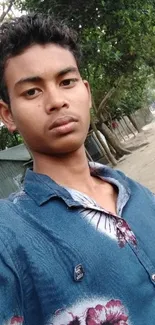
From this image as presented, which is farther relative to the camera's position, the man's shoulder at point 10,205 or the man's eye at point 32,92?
the man's eye at point 32,92

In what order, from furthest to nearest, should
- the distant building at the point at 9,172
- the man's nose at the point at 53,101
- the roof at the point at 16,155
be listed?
the distant building at the point at 9,172 → the roof at the point at 16,155 → the man's nose at the point at 53,101

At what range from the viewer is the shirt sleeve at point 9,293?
0.88 m

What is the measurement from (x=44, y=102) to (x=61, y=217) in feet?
1.27

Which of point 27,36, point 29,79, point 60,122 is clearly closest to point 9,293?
point 60,122

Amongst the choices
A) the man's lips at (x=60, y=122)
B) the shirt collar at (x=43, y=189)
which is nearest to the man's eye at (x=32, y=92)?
the man's lips at (x=60, y=122)

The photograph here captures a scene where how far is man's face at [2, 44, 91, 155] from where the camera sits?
3.82 feet

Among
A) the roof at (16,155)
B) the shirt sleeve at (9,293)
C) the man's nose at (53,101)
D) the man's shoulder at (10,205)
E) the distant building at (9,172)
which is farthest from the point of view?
the distant building at (9,172)

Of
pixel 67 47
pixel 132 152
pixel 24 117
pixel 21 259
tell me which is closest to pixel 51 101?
pixel 24 117

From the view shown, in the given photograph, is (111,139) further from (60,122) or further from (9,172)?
(60,122)

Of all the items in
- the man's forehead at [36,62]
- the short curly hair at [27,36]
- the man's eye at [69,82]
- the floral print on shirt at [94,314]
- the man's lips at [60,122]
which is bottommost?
the floral print on shirt at [94,314]

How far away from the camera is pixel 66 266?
95 cm

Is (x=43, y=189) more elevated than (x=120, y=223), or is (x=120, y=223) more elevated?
(x=43, y=189)

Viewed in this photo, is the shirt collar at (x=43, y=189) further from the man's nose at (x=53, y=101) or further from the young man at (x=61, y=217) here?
the man's nose at (x=53, y=101)

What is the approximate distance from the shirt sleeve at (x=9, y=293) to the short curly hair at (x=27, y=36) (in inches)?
22.4
